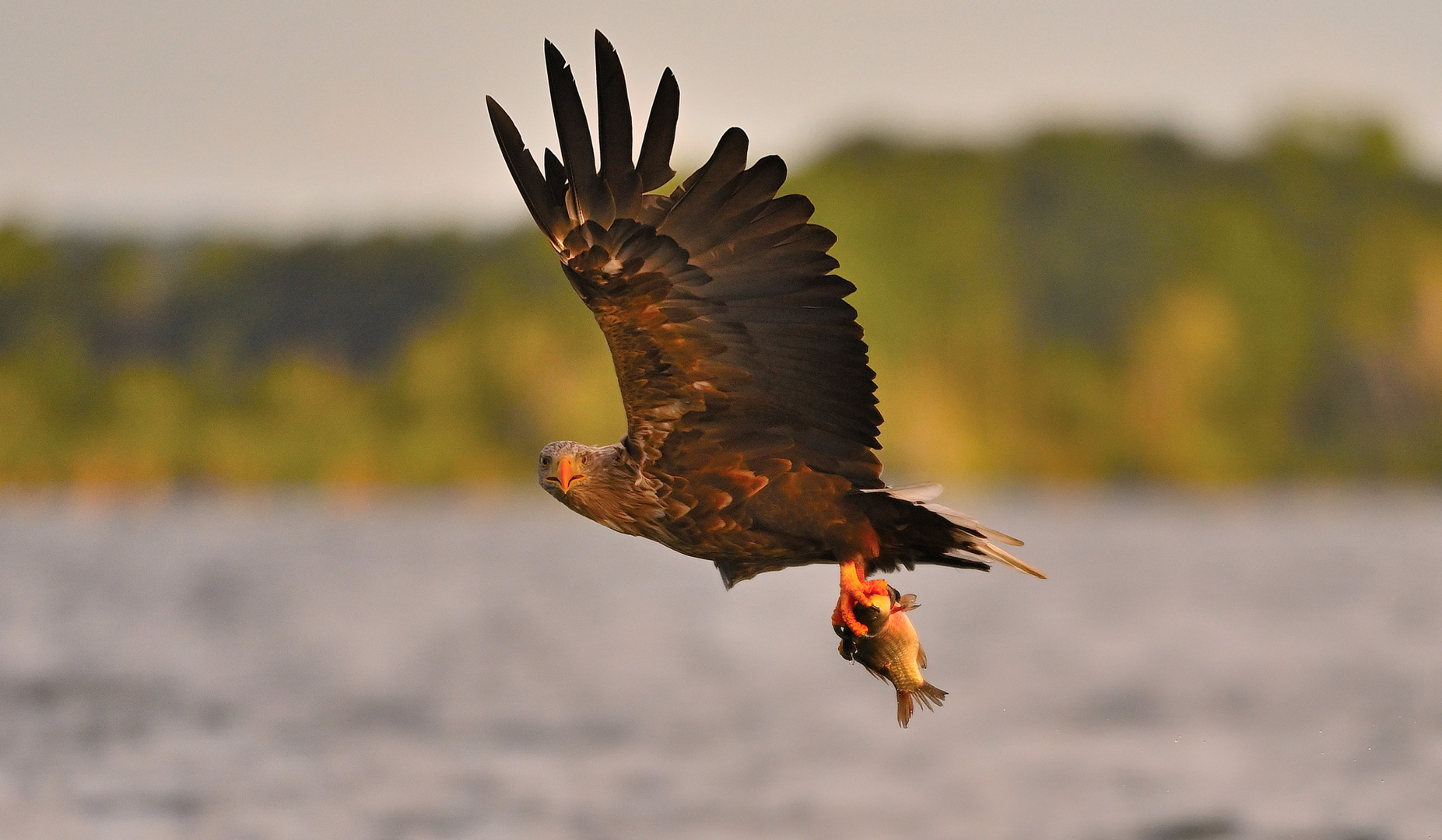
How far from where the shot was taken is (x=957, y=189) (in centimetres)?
10162

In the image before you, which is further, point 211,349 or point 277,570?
point 211,349

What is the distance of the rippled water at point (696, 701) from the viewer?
2500 centimetres

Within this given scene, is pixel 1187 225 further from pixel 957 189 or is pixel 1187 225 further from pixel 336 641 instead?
pixel 336 641

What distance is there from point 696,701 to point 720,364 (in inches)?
A: 1239

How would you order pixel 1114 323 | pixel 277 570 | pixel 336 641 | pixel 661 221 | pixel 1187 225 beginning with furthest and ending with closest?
1. pixel 1187 225
2. pixel 1114 323
3. pixel 277 570
4. pixel 336 641
5. pixel 661 221

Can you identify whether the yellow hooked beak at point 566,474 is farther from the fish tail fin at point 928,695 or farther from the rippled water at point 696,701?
the rippled water at point 696,701

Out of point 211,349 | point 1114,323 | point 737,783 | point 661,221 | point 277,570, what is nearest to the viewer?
point 661,221

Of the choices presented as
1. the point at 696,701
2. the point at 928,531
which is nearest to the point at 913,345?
the point at 696,701

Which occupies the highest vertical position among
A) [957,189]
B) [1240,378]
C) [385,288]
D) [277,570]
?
[957,189]

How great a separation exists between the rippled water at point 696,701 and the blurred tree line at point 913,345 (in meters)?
11.5

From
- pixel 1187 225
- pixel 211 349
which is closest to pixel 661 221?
pixel 211 349

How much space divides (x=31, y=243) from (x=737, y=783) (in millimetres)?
73658

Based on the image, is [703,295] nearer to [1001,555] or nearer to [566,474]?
[566,474]

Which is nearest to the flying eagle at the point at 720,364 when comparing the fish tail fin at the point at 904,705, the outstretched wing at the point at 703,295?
the outstretched wing at the point at 703,295
